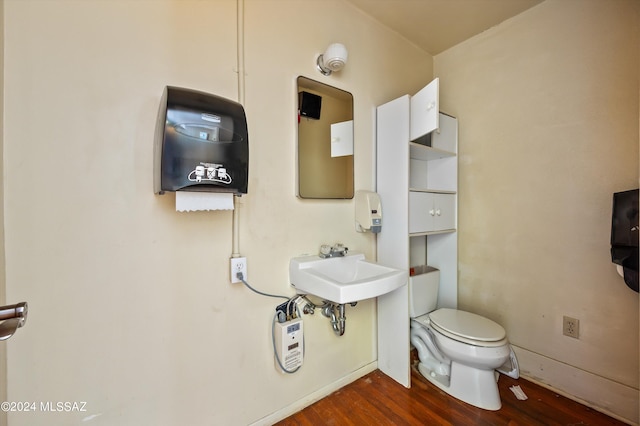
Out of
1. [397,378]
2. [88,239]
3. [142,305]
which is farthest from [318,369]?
[88,239]

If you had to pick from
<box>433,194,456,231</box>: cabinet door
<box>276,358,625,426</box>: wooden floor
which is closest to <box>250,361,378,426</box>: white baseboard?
<box>276,358,625,426</box>: wooden floor

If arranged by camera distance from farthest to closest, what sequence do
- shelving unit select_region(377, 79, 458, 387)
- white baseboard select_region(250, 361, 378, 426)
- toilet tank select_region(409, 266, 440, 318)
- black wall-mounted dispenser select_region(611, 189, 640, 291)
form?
toilet tank select_region(409, 266, 440, 318), shelving unit select_region(377, 79, 458, 387), white baseboard select_region(250, 361, 378, 426), black wall-mounted dispenser select_region(611, 189, 640, 291)

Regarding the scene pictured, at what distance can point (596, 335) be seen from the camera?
1490 mm

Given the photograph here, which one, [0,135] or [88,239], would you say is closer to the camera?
[0,135]

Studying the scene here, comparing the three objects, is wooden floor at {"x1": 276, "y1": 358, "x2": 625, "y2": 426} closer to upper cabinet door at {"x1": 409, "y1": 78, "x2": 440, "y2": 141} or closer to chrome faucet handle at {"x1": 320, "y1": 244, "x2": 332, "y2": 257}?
chrome faucet handle at {"x1": 320, "y1": 244, "x2": 332, "y2": 257}

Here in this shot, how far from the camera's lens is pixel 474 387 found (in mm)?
1510

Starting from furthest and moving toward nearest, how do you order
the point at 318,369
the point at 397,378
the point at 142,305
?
the point at 397,378 → the point at 318,369 → the point at 142,305

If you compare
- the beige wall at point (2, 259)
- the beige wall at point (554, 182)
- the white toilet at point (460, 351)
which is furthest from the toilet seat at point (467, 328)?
the beige wall at point (2, 259)

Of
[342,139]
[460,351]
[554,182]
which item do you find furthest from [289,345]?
[554,182]

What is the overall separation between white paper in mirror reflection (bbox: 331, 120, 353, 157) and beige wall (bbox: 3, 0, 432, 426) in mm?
317

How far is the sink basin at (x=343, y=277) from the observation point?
3.73 ft

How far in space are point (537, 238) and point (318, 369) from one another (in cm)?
163

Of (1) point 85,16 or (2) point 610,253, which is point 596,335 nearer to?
A: (2) point 610,253

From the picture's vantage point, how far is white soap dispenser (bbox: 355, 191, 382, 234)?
5.45 ft
